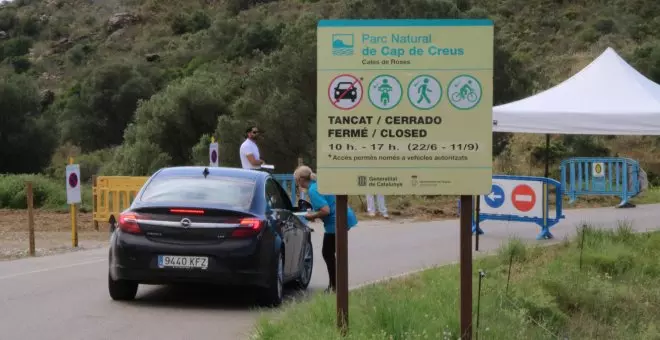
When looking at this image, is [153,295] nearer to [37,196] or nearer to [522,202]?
[522,202]

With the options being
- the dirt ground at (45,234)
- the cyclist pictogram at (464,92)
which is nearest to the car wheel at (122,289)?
the cyclist pictogram at (464,92)

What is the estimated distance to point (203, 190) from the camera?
11453 mm

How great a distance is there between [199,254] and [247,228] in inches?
22.8

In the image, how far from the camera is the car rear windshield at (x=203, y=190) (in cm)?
1125

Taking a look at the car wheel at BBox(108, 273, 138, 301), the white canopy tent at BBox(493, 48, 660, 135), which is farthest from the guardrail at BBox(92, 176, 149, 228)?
the car wheel at BBox(108, 273, 138, 301)

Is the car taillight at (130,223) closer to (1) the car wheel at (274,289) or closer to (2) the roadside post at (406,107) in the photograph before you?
(1) the car wheel at (274,289)

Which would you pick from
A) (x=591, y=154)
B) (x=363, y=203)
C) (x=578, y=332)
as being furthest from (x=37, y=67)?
(x=578, y=332)

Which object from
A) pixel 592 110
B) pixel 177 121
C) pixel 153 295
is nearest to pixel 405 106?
pixel 153 295

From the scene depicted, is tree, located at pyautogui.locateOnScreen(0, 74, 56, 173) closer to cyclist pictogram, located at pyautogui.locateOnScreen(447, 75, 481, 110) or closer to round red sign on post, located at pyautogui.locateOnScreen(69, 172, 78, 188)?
round red sign on post, located at pyautogui.locateOnScreen(69, 172, 78, 188)

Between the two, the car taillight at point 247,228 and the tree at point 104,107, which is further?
the tree at point 104,107

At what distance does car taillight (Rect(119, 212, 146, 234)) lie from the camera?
433 inches

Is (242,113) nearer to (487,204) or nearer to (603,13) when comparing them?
(487,204)

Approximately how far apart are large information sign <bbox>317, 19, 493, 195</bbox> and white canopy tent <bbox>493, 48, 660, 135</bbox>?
853 centimetres

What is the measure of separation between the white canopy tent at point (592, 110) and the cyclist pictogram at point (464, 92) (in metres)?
8.53
